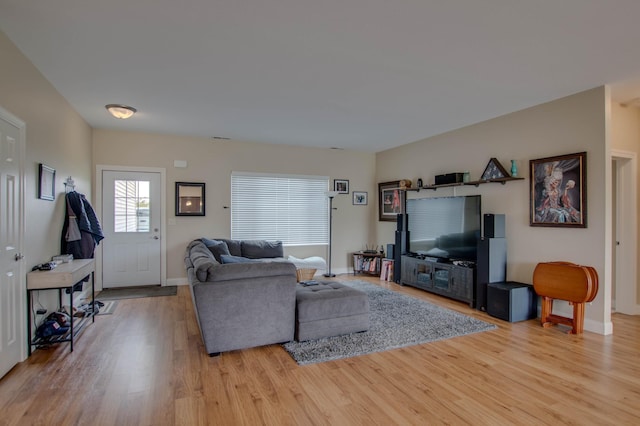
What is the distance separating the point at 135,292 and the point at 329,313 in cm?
344

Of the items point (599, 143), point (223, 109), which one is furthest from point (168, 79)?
point (599, 143)

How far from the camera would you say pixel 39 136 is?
326 cm

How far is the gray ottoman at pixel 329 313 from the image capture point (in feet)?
10.8

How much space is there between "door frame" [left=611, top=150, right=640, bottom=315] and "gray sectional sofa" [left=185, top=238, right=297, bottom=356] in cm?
422

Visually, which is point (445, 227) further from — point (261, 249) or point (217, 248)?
point (217, 248)

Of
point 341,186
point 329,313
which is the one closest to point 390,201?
point 341,186

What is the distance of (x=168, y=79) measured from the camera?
3.39 meters

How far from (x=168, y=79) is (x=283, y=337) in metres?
2.73

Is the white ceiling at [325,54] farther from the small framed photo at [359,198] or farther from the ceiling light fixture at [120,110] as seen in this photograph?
the small framed photo at [359,198]

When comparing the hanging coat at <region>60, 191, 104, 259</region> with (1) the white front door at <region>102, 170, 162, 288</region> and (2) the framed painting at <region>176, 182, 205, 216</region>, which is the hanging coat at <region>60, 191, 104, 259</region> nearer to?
(1) the white front door at <region>102, 170, 162, 288</region>

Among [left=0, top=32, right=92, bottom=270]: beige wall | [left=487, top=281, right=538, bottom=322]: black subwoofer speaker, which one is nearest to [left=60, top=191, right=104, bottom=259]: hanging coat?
[left=0, top=32, right=92, bottom=270]: beige wall

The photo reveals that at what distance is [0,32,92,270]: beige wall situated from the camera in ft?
8.89

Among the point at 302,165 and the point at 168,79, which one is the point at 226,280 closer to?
the point at 168,79

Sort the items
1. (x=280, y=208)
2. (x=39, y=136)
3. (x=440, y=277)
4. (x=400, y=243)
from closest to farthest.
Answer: (x=39, y=136) → (x=440, y=277) → (x=400, y=243) → (x=280, y=208)
